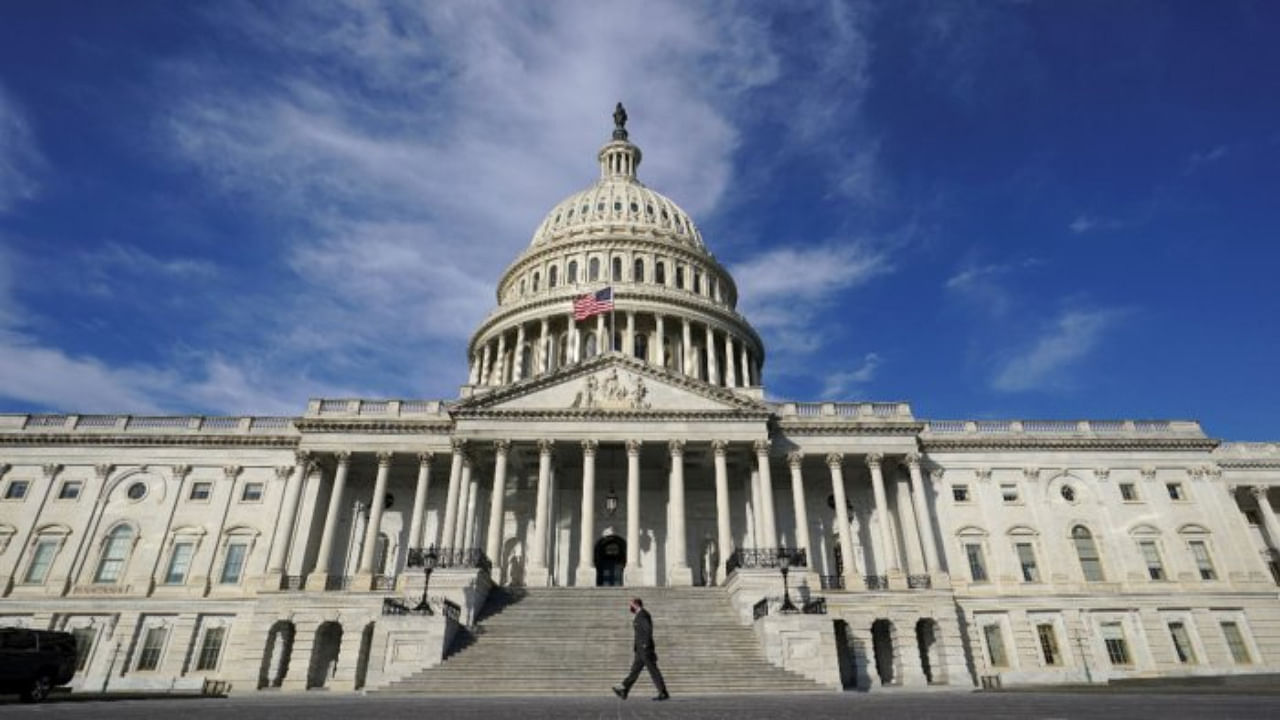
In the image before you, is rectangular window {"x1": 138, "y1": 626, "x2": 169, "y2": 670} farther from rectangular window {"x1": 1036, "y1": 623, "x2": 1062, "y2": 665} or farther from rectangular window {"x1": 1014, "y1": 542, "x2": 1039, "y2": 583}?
rectangular window {"x1": 1014, "y1": 542, "x2": 1039, "y2": 583}

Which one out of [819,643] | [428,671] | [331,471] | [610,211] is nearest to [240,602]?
[331,471]

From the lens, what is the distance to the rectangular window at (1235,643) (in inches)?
1532

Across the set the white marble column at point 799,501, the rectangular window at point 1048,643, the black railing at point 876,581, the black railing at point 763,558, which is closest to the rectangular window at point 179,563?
the black railing at point 763,558

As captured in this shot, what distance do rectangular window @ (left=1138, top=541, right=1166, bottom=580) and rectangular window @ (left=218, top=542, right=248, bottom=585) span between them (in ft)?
173

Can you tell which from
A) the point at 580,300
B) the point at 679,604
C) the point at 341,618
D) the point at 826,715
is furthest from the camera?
the point at 580,300

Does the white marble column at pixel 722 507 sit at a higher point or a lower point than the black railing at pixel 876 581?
higher

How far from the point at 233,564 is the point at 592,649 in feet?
86.2

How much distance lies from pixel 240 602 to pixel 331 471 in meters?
8.47

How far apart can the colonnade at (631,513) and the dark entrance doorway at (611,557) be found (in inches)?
179

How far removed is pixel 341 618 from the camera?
115 ft

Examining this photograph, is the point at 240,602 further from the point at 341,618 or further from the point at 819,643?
the point at 819,643

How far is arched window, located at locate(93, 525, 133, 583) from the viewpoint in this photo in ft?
132

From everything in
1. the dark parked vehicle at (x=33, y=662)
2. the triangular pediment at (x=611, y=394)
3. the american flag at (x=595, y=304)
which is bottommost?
the dark parked vehicle at (x=33, y=662)

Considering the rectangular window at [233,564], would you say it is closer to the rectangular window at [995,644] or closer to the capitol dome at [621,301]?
the capitol dome at [621,301]
